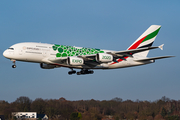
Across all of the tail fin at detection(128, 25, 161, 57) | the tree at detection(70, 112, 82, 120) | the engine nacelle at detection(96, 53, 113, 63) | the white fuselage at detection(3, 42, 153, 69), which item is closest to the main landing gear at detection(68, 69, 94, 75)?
the engine nacelle at detection(96, 53, 113, 63)

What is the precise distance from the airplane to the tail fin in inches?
98.5

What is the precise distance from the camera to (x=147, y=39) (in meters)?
50.9

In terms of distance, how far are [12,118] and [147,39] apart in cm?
3109

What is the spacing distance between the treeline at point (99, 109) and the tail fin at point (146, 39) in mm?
15153

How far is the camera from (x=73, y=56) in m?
43.4

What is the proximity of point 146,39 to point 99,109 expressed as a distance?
73.4 ft

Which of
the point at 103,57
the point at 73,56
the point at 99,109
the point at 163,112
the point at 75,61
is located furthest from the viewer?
the point at 99,109

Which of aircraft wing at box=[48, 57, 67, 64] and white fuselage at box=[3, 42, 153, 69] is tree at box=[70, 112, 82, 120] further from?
white fuselage at box=[3, 42, 153, 69]

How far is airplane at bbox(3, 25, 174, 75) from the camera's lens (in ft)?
137

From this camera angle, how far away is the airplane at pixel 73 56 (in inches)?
1641

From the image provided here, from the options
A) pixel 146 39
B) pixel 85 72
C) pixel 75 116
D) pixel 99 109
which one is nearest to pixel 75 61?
pixel 85 72

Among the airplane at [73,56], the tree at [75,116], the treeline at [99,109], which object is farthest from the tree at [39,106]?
the airplane at [73,56]

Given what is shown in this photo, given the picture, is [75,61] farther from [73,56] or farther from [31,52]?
[31,52]

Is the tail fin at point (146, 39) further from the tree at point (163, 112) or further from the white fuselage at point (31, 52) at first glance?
the tree at point (163, 112)
